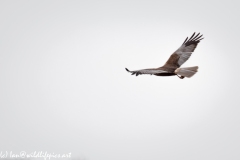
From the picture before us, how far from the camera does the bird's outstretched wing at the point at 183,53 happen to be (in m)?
22.6

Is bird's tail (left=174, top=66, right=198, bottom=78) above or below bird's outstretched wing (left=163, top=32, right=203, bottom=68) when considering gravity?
below

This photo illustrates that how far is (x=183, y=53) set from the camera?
24.1 m

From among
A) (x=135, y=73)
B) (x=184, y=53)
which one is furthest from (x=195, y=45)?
(x=135, y=73)

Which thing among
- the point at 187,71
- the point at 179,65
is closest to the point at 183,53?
the point at 179,65

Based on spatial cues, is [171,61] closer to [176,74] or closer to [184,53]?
[184,53]

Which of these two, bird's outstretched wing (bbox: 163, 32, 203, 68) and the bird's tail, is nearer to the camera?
the bird's tail

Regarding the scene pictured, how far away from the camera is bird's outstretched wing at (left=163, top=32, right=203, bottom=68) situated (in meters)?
22.6

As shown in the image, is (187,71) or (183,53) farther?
(183,53)

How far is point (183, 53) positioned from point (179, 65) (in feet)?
6.34

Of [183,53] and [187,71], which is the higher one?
[183,53]

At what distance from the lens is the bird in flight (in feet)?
60.0

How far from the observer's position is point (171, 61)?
22.8 metres

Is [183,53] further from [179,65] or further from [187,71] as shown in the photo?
[187,71]

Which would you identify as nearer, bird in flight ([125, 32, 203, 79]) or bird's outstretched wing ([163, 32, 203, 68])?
bird in flight ([125, 32, 203, 79])
